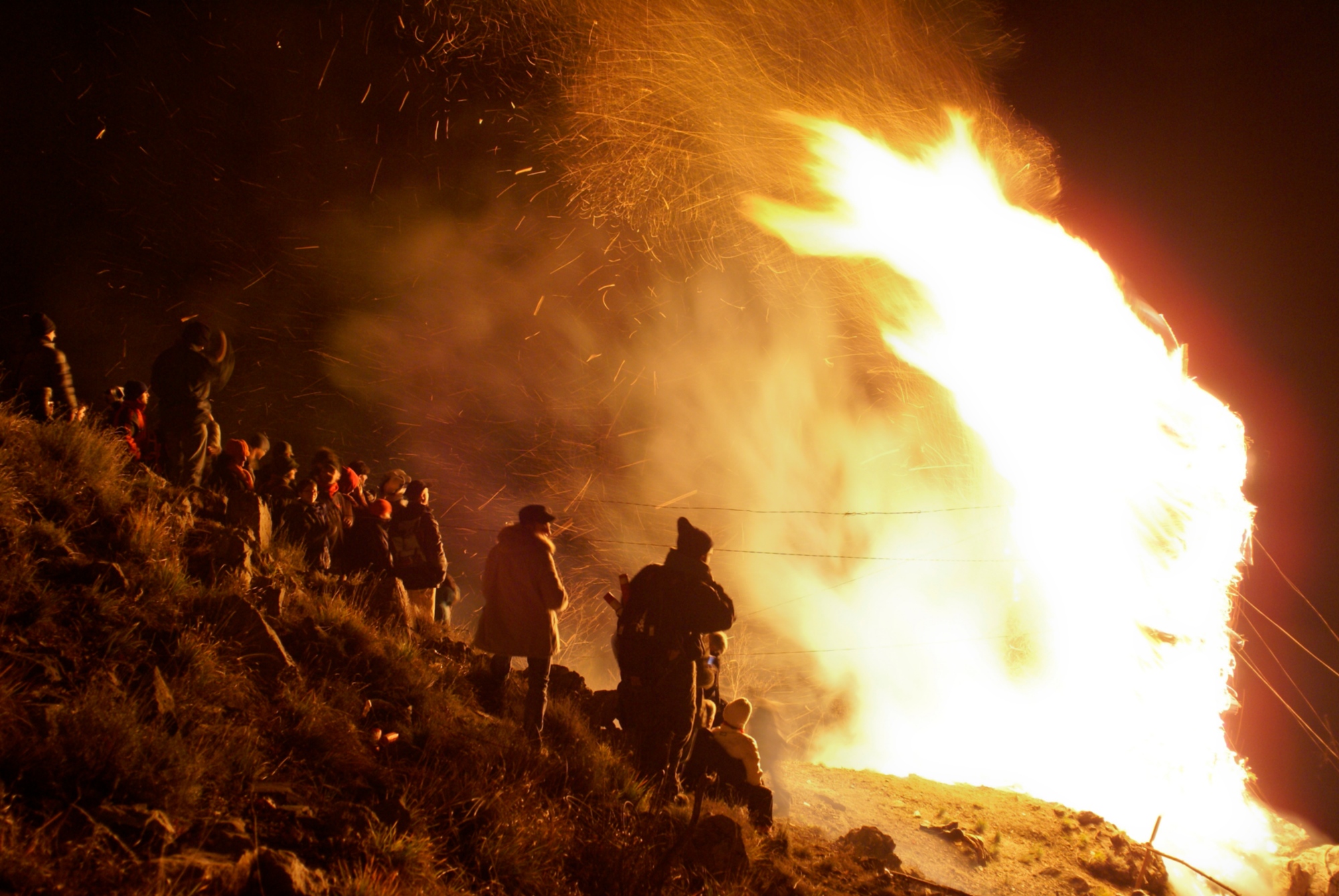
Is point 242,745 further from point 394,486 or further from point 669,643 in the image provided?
point 394,486

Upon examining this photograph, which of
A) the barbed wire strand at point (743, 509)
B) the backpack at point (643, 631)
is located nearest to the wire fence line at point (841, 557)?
the barbed wire strand at point (743, 509)

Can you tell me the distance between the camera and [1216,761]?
1756 cm

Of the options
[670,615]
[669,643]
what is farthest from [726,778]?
[670,615]

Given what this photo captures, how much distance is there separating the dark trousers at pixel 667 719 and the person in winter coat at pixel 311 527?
328 cm

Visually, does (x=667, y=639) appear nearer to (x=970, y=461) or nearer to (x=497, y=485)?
(x=970, y=461)

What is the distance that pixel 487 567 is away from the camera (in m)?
5.27

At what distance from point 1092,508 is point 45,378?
18.0 metres

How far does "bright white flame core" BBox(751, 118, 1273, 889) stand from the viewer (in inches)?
483

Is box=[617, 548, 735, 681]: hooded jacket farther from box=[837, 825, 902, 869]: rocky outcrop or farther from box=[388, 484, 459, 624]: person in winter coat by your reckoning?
box=[837, 825, 902, 869]: rocky outcrop

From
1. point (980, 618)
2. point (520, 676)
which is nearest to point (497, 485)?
point (980, 618)

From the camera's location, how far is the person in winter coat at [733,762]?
596 centimetres

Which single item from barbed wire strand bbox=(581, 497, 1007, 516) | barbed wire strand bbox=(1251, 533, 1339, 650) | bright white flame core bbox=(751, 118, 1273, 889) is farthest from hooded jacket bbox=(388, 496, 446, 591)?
barbed wire strand bbox=(1251, 533, 1339, 650)

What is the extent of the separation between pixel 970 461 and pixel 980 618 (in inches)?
261

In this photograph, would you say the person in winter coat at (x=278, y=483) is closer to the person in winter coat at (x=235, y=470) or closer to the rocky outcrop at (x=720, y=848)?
the person in winter coat at (x=235, y=470)
